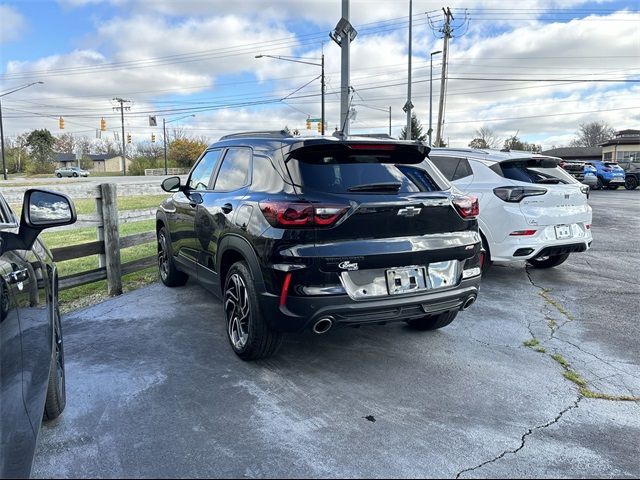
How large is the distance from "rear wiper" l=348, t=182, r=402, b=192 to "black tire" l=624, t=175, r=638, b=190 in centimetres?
3152

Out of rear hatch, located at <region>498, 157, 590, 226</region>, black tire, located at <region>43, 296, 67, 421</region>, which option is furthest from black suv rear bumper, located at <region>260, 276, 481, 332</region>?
rear hatch, located at <region>498, 157, 590, 226</region>

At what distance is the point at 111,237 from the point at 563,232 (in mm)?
5642

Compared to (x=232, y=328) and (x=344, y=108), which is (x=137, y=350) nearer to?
(x=232, y=328)

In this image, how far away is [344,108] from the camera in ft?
44.5

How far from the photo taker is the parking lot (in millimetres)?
2584

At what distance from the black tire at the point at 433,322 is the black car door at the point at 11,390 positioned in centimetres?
329

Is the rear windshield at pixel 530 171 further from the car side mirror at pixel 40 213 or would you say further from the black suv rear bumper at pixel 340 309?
the car side mirror at pixel 40 213

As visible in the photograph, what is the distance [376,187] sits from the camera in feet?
11.4

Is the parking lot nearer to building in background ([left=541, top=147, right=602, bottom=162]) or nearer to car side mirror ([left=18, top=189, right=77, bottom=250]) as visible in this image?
car side mirror ([left=18, top=189, right=77, bottom=250])

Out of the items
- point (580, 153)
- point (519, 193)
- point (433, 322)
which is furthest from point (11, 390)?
point (580, 153)

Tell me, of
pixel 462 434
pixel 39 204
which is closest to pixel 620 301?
pixel 462 434

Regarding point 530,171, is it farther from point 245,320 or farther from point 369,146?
point 245,320

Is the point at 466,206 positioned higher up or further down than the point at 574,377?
higher up

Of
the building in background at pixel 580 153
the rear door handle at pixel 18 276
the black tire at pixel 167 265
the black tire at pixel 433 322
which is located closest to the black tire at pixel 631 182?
the black tire at pixel 433 322
